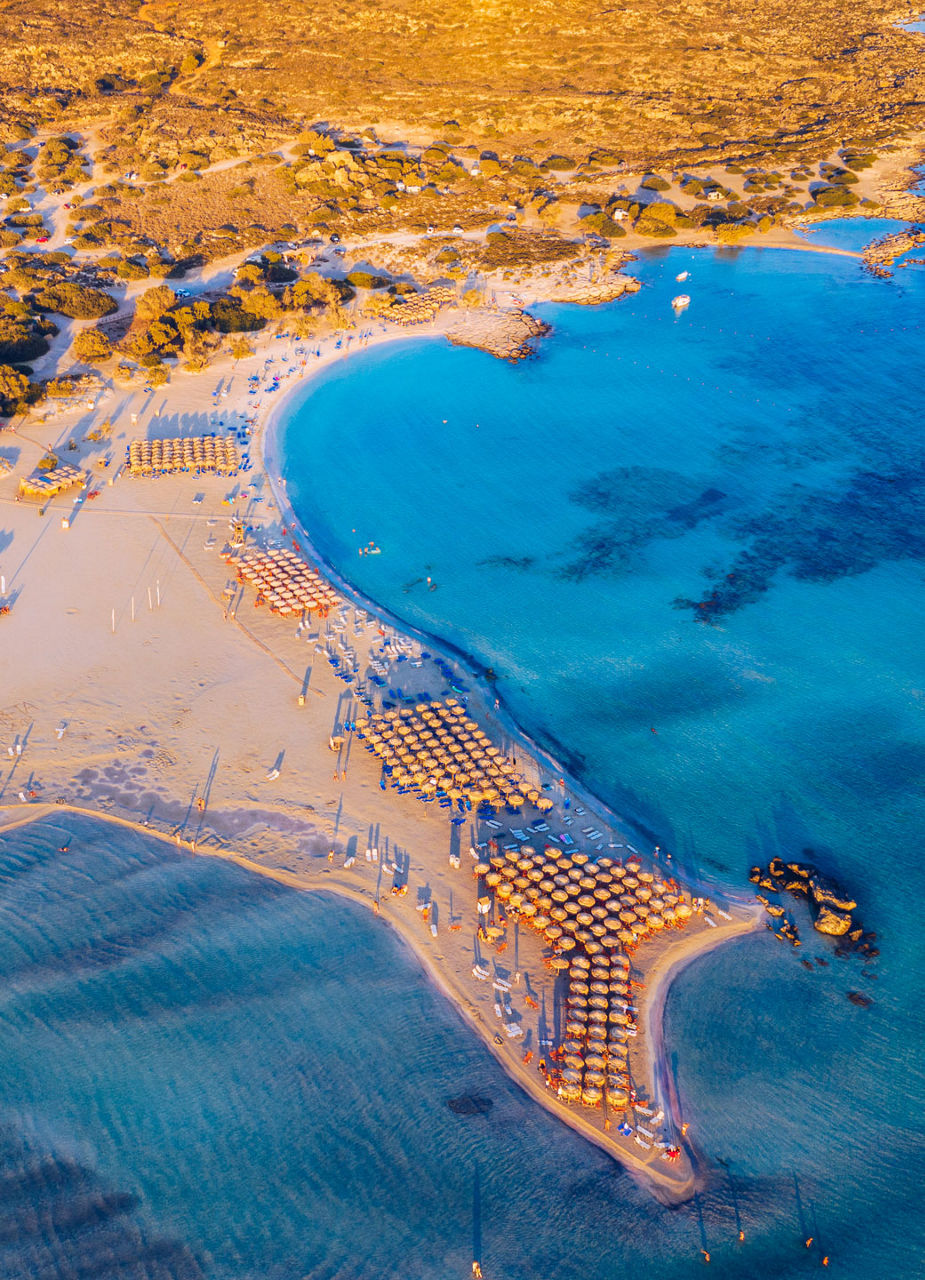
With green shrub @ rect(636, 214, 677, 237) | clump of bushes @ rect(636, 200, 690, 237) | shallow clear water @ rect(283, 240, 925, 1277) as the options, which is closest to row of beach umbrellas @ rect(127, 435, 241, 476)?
shallow clear water @ rect(283, 240, 925, 1277)

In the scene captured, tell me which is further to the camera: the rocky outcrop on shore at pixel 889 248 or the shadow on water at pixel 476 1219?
the rocky outcrop on shore at pixel 889 248

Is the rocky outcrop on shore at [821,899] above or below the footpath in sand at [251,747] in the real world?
below

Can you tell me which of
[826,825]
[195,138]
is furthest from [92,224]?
[826,825]

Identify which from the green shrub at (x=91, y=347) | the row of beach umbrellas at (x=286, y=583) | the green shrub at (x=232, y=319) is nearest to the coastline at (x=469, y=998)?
the row of beach umbrellas at (x=286, y=583)

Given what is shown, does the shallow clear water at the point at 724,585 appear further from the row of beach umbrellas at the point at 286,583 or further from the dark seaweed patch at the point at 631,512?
the row of beach umbrellas at the point at 286,583

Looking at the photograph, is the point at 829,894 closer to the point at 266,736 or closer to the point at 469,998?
the point at 469,998
